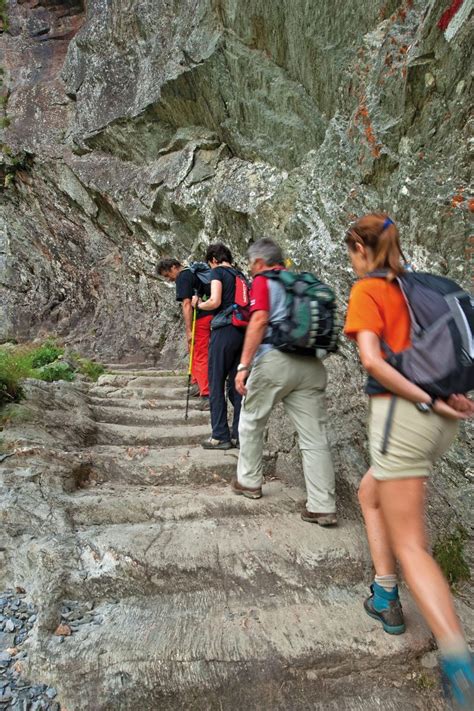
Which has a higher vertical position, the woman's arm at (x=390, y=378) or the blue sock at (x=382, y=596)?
the woman's arm at (x=390, y=378)

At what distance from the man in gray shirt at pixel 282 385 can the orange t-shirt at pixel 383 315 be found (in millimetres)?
1179

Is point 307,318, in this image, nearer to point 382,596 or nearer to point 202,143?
point 382,596

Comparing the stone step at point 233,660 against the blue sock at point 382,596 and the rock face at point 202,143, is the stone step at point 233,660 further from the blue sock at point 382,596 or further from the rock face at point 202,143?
the rock face at point 202,143

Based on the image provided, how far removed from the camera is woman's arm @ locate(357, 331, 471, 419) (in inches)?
81.0

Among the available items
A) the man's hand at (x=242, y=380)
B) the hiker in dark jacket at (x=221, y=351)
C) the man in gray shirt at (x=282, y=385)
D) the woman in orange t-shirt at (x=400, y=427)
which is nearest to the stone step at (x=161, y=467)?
the hiker in dark jacket at (x=221, y=351)

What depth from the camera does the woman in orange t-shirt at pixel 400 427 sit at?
195cm

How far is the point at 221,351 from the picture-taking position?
488 centimetres

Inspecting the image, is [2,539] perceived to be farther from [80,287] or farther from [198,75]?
[80,287]

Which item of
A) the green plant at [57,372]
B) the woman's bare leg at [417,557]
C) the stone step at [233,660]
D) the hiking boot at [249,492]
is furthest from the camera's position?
the green plant at [57,372]

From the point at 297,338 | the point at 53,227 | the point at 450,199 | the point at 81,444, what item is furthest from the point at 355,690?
the point at 53,227

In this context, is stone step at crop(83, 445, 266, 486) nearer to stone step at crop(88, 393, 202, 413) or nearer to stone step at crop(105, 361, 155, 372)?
stone step at crop(88, 393, 202, 413)

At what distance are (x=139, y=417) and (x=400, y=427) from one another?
14.9ft

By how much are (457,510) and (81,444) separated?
12.0 feet

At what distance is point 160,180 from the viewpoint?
1065cm
